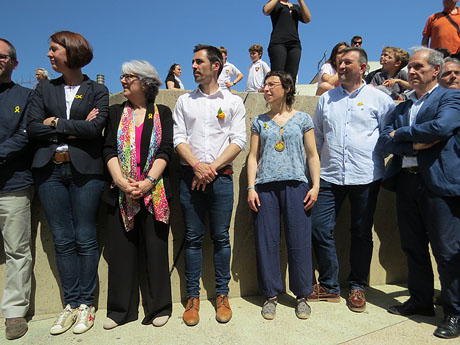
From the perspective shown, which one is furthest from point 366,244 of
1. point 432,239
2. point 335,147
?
point 335,147

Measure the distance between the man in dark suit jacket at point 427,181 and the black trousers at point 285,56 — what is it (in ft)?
6.82

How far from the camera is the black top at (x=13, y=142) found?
8.77 ft

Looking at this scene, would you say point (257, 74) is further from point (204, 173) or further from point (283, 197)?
point (204, 173)

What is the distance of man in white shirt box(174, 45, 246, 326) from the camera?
9.48ft

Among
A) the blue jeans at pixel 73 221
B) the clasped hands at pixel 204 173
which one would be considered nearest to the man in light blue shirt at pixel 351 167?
the clasped hands at pixel 204 173

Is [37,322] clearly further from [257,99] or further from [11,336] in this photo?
[257,99]

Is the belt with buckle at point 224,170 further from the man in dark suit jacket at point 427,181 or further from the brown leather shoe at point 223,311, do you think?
the man in dark suit jacket at point 427,181

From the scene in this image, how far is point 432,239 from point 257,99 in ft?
6.86

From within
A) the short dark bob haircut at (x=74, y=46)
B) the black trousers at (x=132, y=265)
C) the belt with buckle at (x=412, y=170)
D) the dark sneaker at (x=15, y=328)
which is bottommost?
the dark sneaker at (x=15, y=328)

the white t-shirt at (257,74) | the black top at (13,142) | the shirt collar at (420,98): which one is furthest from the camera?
the white t-shirt at (257,74)

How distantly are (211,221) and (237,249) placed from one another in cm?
65

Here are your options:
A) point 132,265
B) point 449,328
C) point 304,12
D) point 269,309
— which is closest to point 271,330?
point 269,309

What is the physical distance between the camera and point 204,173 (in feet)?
9.08

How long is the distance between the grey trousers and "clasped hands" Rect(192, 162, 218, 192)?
1.48 meters
